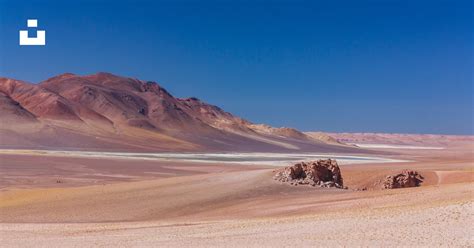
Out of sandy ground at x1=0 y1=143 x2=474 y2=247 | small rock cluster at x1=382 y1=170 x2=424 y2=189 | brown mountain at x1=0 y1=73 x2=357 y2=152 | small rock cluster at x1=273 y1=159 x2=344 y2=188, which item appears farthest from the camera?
brown mountain at x1=0 y1=73 x2=357 y2=152

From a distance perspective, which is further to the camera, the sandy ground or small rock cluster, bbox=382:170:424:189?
small rock cluster, bbox=382:170:424:189

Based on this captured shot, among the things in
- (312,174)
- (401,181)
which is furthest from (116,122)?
(312,174)

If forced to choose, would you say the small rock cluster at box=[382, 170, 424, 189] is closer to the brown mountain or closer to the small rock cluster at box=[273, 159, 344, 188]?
the small rock cluster at box=[273, 159, 344, 188]

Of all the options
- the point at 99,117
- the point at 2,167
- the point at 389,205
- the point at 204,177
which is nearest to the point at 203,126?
the point at 99,117

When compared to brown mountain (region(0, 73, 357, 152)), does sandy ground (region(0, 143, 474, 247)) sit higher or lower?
lower

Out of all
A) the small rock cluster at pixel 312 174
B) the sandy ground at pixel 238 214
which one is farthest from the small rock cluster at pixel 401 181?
the small rock cluster at pixel 312 174

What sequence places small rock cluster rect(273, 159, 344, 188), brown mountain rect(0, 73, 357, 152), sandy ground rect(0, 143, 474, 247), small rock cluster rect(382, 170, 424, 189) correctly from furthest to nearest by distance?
brown mountain rect(0, 73, 357, 152) < small rock cluster rect(382, 170, 424, 189) < small rock cluster rect(273, 159, 344, 188) < sandy ground rect(0, 143, 474, 247)

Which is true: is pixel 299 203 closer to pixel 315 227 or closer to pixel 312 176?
pixel 312 176

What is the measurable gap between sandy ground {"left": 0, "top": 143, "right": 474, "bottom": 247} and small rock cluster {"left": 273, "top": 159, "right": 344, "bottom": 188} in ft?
3.32

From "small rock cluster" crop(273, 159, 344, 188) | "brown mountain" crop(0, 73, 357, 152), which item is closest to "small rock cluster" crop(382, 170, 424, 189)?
"small rock cluster" crop(273, 159, 344, 188)

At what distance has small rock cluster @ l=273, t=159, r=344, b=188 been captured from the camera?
3384cm

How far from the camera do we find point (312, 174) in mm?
34656

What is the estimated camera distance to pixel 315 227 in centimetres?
1836

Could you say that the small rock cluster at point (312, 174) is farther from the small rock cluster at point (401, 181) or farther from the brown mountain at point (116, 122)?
the brown mountain at point (116, 122)
